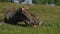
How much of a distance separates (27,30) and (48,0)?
87.4 metres

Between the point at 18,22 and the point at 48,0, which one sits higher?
the point at 18,22

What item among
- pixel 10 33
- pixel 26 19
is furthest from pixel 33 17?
pixel 10 33

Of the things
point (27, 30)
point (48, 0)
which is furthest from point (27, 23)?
point (48, 0)

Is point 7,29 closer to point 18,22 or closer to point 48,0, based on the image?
point 18,22

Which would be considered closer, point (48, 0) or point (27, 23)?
point (27, 23)

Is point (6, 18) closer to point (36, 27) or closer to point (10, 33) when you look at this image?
point (36, 27)

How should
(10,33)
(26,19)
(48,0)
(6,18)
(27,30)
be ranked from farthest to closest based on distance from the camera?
1. (48,0)
2. (6,18)
3. (26,19)
4. (27,30)
5. (10,33)

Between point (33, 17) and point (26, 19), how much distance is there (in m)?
0.48

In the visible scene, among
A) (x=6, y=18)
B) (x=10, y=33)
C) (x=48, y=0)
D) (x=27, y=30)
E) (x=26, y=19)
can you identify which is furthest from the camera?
(x=48, y=0)

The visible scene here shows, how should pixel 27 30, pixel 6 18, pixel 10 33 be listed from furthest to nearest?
pixel 6 18, pixel 27 30, pixel 10 33

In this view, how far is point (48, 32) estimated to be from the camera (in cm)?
1378

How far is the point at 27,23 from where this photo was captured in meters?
15.5

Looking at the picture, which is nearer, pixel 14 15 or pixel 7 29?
pixel 7 29

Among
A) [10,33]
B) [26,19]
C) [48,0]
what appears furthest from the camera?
[48,0]
